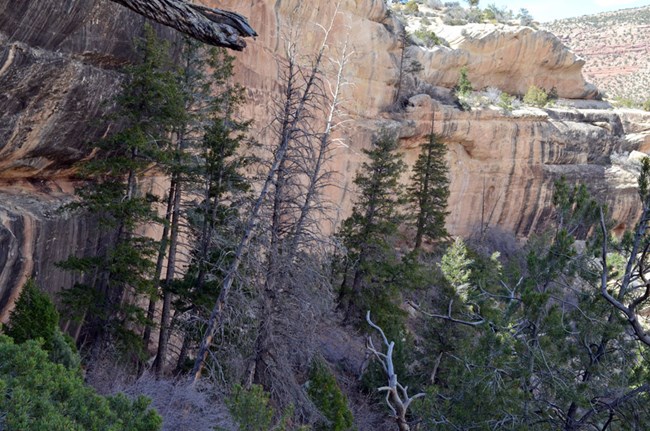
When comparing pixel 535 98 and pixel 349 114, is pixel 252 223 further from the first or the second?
pixel 535 98

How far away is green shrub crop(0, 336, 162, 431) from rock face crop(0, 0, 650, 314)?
550 centimetres

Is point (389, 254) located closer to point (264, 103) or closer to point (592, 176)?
point (264, 103)

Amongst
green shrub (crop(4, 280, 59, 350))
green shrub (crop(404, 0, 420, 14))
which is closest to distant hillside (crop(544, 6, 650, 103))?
green shrub (crop(404, 0, 420, 14))

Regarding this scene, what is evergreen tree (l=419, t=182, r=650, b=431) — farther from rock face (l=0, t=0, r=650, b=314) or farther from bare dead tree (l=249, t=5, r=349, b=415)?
rock face (l=0, t=0, r=650, b=314)

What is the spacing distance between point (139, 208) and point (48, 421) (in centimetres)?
780

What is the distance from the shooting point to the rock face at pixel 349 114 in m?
13.8

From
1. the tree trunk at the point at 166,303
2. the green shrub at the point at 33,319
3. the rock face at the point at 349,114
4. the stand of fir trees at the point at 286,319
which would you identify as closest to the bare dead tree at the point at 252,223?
the stand of fir trees at the point at 286,319

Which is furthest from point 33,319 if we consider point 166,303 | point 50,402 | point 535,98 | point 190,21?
point 535,98

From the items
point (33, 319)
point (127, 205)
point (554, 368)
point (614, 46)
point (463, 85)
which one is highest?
point (614, 46)

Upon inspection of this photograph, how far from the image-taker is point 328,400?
11969mm

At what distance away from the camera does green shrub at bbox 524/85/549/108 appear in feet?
126

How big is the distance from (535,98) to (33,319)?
34478 mm

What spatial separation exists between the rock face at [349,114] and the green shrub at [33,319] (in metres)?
4.20

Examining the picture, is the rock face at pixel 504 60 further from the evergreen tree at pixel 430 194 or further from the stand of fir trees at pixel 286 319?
the stand of fir trees at pixel 286 319
